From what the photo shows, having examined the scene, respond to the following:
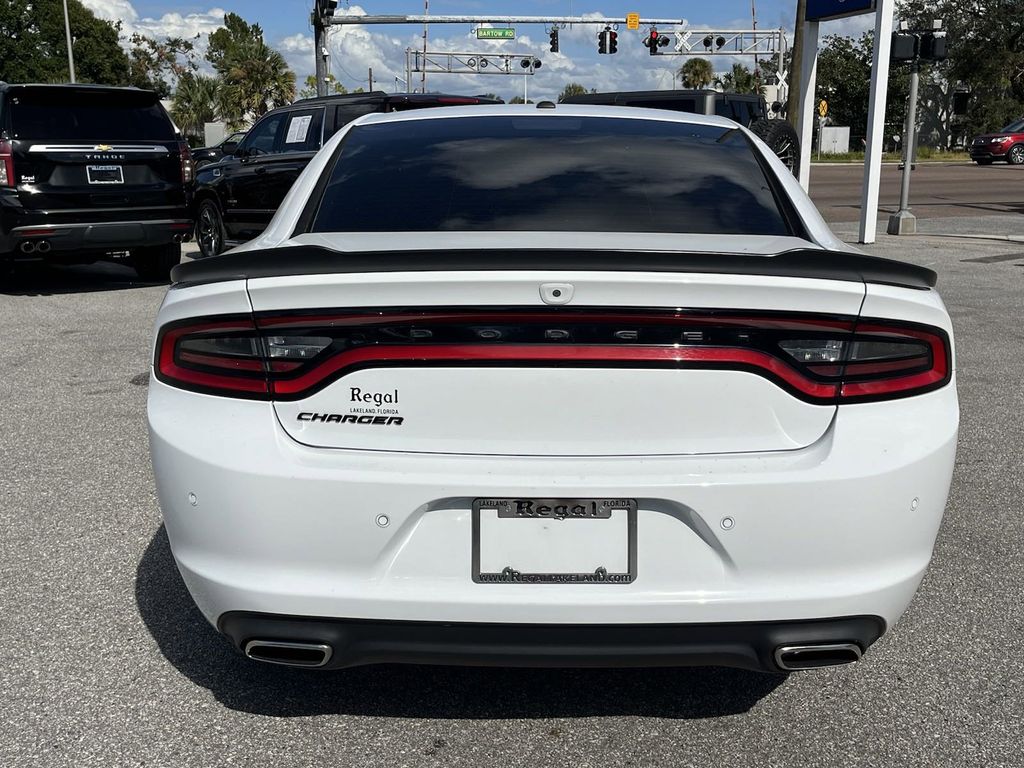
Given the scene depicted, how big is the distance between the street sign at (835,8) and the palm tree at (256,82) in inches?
2180

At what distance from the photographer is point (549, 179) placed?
11.3 feet

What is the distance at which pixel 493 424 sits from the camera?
2498 millimetres

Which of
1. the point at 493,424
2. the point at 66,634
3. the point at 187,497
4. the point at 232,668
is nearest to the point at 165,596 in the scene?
the point at 66,634

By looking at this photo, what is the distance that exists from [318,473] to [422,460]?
0.24 meters

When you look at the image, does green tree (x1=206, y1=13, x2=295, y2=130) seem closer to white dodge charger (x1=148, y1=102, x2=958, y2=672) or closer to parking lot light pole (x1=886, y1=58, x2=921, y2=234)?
parking lot light pole (x1=886, y1=58, x2=921, y2=234)

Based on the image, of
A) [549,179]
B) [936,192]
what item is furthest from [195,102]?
[549,179]

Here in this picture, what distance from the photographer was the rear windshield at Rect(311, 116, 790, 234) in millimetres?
3254

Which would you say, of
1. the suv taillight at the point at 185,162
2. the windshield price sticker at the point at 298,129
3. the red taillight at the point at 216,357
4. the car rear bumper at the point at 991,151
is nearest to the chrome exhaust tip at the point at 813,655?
the red taillight at the point at 216,357

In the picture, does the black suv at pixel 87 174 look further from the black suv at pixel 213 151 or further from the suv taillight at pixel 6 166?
the black suv at pixel 213 151

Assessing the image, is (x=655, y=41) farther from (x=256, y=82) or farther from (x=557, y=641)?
(x=557, y=641)

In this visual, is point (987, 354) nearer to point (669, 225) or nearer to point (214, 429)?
point (669, 225)

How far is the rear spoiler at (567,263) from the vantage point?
2.49 m

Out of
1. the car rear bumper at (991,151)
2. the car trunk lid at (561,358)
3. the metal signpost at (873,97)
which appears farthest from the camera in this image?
the car rear bumper at (991,151)

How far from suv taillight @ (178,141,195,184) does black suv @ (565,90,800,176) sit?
505cm
